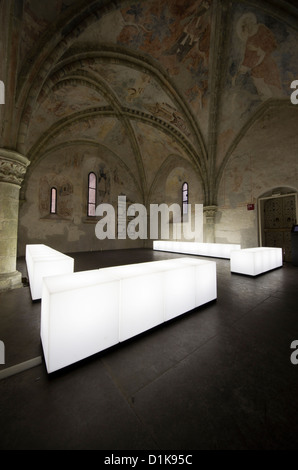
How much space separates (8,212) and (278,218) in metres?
9.54

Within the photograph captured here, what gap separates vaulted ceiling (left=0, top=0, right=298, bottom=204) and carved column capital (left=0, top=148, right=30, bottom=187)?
0.23 m

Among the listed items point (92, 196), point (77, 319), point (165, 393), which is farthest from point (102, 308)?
point (92, 196)

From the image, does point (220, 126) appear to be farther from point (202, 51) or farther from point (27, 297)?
point (27, 297)

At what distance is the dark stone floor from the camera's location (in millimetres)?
964

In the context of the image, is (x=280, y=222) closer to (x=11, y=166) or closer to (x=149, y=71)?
(x=149, y=71)

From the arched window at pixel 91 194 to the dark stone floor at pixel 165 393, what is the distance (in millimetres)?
9849

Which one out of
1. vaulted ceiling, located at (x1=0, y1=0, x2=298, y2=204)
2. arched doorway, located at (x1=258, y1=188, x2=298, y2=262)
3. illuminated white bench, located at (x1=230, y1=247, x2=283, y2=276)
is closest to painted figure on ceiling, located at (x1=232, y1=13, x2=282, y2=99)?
vaulted ceiling, located at (x1=0, y1=0, x2=298, y2=204)

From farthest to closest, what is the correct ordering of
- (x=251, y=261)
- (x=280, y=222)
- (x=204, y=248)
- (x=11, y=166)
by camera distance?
(x=204, y=248)
(x=280, y=222)
(x=251, y=261)
(x=11, y=166)

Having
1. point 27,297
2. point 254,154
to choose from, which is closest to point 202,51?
point 254,154

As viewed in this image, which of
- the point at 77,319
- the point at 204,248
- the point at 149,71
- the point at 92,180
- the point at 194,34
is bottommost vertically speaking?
the point at 77,319

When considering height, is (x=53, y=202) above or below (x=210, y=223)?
above

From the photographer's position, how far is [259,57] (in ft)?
21.7

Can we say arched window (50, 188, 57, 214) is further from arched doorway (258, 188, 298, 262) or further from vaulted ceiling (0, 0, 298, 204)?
arched doorway (258, 188, 298, 262)

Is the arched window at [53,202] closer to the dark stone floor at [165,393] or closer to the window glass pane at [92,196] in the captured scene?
the window glass pane at [92,196]
